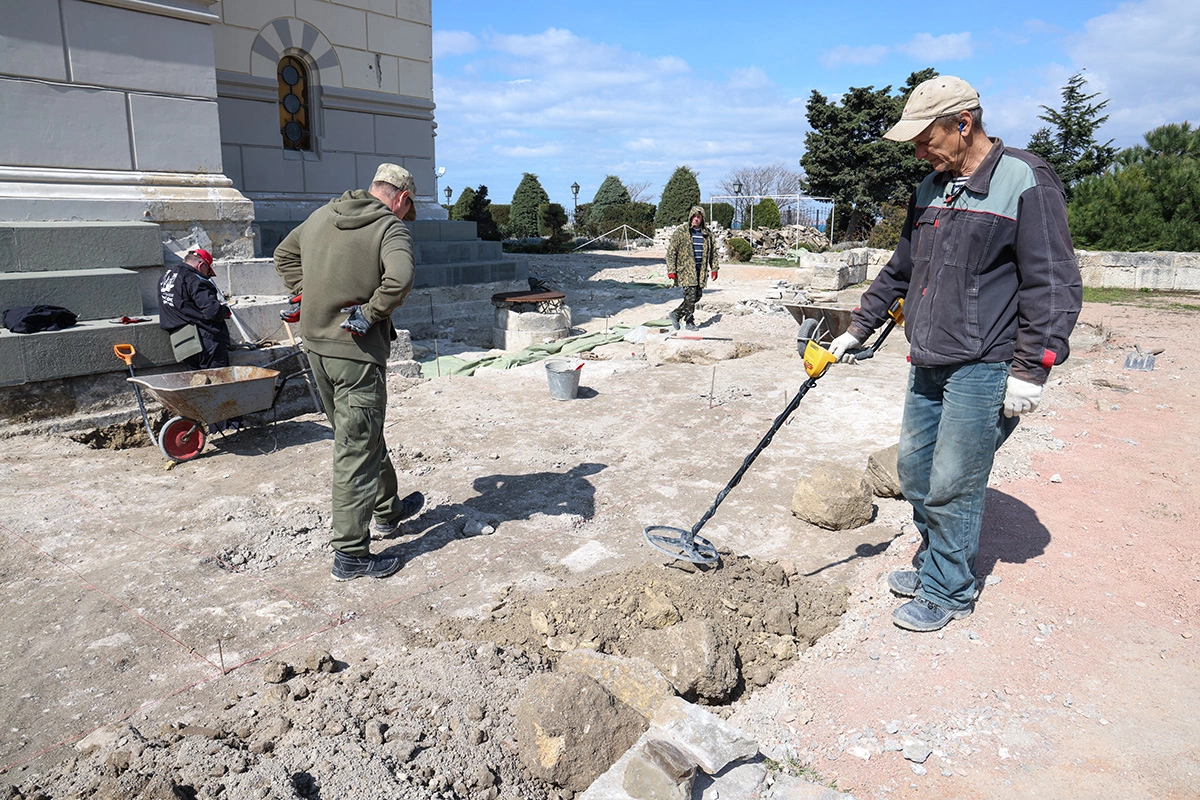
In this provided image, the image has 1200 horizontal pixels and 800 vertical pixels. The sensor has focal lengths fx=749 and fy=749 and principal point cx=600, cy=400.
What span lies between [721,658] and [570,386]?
168 inches

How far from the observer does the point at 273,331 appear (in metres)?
6.65

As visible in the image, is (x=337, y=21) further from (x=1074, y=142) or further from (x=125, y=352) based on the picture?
(x=1074, y=142)

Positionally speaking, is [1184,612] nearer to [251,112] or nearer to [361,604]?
[361,604]

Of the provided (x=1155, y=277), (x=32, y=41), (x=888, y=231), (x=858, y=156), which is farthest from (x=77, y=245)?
(x=858, y=156)

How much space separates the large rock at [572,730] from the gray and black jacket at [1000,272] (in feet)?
5.45

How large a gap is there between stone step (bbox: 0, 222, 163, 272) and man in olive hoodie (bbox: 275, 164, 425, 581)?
11.1 feet

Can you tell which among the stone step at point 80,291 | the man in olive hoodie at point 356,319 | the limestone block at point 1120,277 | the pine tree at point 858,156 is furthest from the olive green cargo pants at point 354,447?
the pine tree at point 858,156

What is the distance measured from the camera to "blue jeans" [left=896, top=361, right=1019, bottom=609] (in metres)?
2.69

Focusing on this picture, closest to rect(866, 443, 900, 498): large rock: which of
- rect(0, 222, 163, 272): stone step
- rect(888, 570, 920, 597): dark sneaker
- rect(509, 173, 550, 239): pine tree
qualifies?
rect(888, 570, 920, 597): dark sneaker

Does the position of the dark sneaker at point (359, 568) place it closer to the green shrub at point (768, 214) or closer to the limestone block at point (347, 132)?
the limestone block at point (347, 132)

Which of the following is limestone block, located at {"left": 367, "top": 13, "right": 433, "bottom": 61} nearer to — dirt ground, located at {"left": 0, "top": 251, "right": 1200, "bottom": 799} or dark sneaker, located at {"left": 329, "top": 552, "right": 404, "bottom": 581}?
dirt ground, located at {"left": 0, "top": 251, "right": 1200, "bottom": 799}

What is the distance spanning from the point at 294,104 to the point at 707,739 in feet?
34.2

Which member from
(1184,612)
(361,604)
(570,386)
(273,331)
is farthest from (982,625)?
(273,331)

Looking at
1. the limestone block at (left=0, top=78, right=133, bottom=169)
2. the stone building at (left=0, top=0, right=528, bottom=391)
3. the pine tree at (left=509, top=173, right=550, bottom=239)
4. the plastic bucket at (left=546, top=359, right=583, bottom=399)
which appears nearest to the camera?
the stone building at (left=0, top=0, right=528, bottom=391)
